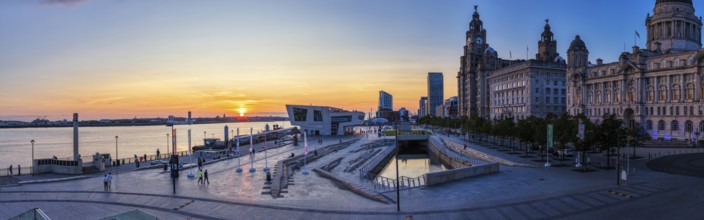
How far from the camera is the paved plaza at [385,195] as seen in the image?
86.1 ft

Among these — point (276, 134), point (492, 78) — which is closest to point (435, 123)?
point (492, 78)

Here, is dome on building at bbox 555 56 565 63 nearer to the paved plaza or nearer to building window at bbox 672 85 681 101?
building window at bbox 672 85 681 101

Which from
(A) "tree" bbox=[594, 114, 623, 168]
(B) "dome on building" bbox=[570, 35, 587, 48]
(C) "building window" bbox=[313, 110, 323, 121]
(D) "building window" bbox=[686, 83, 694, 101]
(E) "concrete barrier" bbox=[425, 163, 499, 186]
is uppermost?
(B) "dome on building" bbox=[570, 35, 587, 48]

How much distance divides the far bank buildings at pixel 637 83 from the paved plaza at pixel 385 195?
5356cm

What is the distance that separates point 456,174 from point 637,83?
74985mm

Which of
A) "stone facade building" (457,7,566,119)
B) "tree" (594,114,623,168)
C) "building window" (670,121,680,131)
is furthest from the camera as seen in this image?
"stone facade building" (457,7,566,119)

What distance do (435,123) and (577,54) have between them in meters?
68.0

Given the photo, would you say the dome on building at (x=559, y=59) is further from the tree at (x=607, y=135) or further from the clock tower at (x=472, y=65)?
the tree at (x=607, y=135)

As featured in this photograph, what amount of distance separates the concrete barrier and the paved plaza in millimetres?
873

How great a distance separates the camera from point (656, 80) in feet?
289

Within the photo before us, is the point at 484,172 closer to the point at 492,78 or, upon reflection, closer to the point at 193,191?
the point at 193,191

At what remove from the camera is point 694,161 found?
164ft

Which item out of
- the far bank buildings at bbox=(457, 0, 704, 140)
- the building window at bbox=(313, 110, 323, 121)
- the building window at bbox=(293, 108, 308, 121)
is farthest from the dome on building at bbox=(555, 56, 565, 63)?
the building window at bbox=(293, 108, 308, 121)

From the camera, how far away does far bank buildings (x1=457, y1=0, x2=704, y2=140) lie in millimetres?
82375
